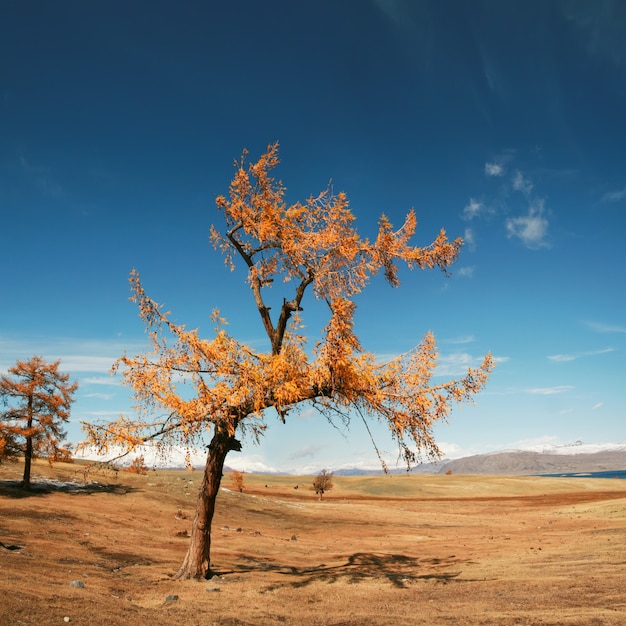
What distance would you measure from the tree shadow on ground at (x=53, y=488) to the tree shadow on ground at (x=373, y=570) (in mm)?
23218

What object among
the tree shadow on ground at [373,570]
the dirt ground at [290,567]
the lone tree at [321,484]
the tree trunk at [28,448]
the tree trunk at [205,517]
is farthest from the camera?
the lone tree at [321,484]

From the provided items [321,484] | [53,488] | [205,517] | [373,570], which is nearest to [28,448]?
[53,488]

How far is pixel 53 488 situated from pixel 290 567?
28574 mm

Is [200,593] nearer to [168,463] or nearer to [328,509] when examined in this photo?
[168,463]

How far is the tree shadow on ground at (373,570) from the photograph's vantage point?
1602cm

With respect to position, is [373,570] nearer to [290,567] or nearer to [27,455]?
[290,567]

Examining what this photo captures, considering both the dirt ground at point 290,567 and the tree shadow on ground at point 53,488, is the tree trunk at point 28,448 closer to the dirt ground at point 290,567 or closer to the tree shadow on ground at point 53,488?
the tree shadow on ground at point 53,488

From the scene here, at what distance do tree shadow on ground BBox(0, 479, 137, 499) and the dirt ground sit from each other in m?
0.17

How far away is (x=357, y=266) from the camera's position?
15.5m

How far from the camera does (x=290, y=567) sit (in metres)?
18.7

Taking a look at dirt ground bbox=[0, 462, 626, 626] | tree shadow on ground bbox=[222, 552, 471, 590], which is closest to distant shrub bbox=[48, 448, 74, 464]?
dirt ground bbox=[0, 462, 626, 626]

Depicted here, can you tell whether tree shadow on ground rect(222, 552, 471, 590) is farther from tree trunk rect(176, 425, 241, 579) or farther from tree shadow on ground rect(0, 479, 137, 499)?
tree shadow on ground rect(0, 479, 137, 499)

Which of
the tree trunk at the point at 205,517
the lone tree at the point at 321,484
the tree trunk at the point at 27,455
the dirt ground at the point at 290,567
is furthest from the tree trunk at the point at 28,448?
the lone tree at the point at 321,484

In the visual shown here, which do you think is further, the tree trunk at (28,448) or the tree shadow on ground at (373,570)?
the tree trunk at (28,448)
